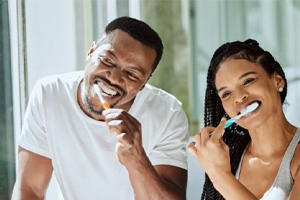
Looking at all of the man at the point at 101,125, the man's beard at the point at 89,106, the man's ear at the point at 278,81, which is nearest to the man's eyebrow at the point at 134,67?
the man at the point at 101,125

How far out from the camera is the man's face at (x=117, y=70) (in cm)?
156

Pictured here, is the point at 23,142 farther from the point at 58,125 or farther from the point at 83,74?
the point at 83,74

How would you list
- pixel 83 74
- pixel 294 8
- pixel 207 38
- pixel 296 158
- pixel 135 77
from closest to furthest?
pixel 296 158 → pixel 135 77 → pixel 83 74 → pixel 294 8 → pixel 207 38

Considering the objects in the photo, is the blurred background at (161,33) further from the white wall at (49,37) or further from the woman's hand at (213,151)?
the woman's hand at (213,151)

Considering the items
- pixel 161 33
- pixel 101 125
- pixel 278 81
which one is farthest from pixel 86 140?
pixel 161 33

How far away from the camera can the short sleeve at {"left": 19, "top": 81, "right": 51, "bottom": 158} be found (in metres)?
1.66

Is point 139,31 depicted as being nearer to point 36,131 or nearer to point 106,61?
point 106,61

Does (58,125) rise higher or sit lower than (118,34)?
lower

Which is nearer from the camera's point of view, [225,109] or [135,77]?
[225,109]

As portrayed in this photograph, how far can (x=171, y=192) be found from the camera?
59.8 inches

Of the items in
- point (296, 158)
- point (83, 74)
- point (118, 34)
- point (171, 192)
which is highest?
point (118, 34)

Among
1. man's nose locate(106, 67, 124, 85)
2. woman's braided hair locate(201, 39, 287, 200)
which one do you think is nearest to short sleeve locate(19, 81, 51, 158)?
man's nose locate(106, 67, 124, 85)

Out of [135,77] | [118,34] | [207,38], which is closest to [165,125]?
[135,77]

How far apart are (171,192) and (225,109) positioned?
24cm
